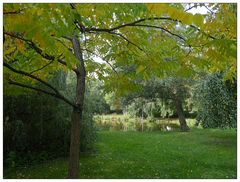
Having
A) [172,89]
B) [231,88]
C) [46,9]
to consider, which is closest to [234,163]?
[231,88]

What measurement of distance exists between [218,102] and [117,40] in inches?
275

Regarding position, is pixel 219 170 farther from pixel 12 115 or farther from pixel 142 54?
pixel 12 115

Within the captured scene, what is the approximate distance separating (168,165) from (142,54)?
435cm

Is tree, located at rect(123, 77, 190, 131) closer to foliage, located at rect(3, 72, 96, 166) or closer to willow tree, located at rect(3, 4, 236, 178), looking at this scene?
foliage, located at rect(3, 72, 96, 166)

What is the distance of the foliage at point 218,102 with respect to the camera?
36.6 feet

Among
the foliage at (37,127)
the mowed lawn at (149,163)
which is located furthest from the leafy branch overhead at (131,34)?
the foliage at (37,127)

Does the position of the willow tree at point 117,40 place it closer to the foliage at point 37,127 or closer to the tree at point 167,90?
the foliage at point 37,127

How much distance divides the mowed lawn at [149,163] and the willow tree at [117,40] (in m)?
2.44

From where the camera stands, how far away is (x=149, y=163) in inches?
353

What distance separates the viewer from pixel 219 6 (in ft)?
13.5

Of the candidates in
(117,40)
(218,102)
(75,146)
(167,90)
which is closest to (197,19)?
(117,40)

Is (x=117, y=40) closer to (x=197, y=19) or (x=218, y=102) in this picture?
(x=197, y=19)

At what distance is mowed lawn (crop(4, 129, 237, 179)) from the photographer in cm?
772

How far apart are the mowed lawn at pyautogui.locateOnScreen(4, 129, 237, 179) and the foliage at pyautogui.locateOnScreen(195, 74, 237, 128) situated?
88 cm
